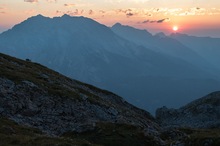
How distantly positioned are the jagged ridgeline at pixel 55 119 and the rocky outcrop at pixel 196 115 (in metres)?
43.8

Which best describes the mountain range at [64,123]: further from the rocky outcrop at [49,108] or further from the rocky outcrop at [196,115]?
the rocky outcrop at [196,115]

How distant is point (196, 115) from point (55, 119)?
233 feet

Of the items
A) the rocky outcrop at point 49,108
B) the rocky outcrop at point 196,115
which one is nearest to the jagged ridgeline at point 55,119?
the rocky outcrop at point 49,108

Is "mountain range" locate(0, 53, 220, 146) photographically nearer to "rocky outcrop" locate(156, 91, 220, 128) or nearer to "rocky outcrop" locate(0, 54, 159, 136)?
"rocky outcrop" locate(0, 54, 159, 136)

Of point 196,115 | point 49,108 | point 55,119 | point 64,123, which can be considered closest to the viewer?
point 64,123

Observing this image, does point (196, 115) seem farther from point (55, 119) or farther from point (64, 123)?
point (64, 123)

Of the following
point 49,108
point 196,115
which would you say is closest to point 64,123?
point 49,108

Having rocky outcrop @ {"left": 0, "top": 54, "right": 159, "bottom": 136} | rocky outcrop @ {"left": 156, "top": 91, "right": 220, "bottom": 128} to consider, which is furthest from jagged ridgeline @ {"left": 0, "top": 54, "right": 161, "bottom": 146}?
rocky outcrop @ {"left": 156, "top": 91, "right": 220, "bottom": 128}

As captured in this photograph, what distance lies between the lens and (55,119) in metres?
54.8

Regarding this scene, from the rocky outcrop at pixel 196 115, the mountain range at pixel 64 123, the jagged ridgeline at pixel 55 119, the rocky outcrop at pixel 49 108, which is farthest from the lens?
the rocky outcrop at pixel 196 115

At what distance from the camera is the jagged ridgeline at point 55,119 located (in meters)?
38.3

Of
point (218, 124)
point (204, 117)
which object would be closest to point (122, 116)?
point (218, 124)

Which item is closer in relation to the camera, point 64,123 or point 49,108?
point 64,123

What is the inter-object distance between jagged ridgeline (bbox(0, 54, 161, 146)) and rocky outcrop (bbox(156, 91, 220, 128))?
43796mm
